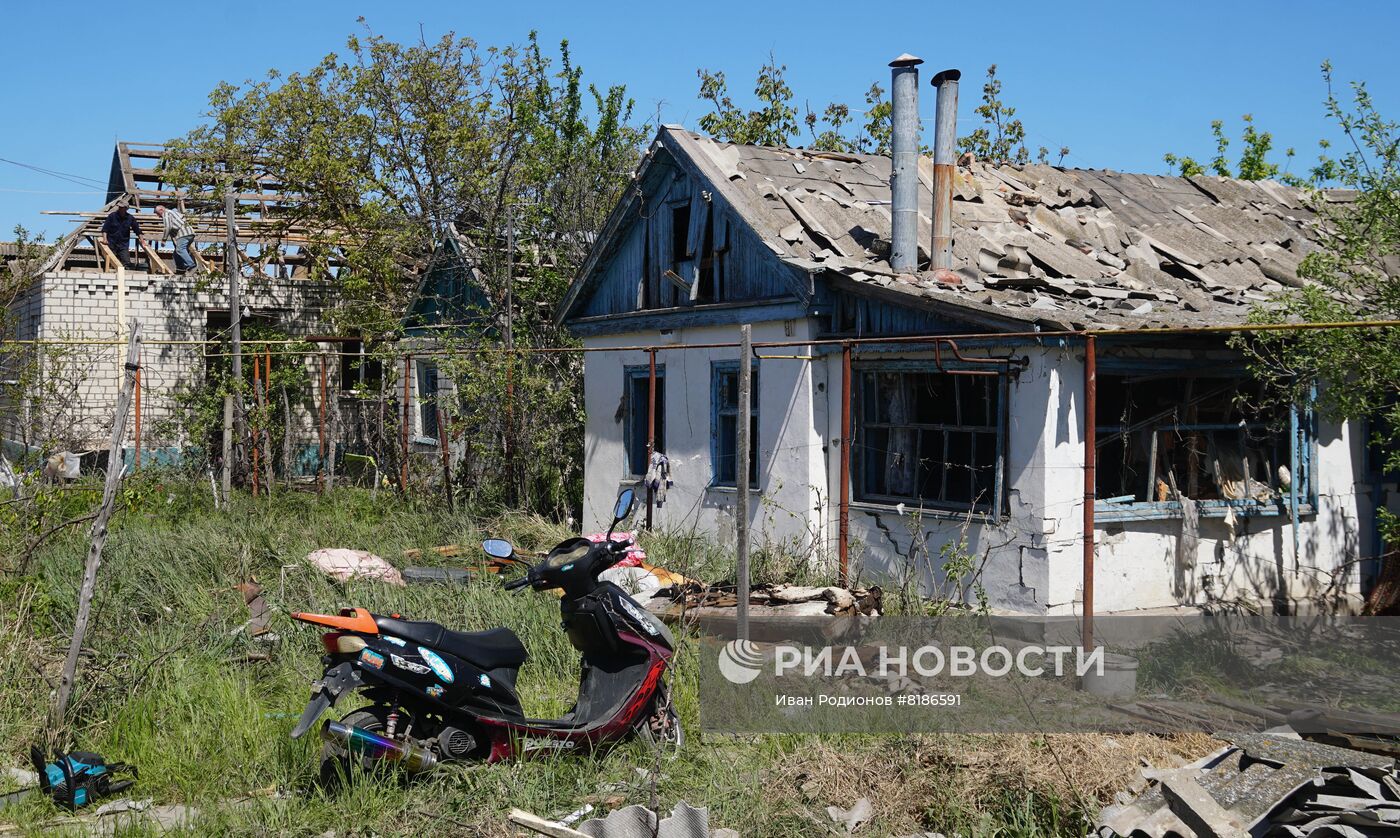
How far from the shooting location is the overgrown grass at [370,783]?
192 inches

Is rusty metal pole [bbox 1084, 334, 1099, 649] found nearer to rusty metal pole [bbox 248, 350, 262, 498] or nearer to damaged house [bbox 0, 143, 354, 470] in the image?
rusty metal pole [bbox 248, 350, 262, 498]

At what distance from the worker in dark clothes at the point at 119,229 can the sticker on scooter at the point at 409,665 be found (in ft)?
55.6

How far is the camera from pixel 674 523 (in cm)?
1254

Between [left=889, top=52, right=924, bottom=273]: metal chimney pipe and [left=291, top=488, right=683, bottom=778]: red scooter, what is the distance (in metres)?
5.97

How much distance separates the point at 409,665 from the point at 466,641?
33cm

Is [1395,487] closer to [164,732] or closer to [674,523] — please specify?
[674,523]

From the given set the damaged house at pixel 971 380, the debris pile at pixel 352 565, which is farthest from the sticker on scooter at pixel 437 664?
the damaged house at pixel 971 380

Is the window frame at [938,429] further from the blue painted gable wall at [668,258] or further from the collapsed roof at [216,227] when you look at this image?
the collapsed roof at [216,227]

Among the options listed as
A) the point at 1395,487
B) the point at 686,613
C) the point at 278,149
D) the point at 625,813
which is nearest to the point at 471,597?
the point at 686,613

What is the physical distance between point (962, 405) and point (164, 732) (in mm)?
6482

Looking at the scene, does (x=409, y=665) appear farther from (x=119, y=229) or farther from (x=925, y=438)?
(x=119, y=229)

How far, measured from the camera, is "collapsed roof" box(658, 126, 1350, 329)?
998 cm

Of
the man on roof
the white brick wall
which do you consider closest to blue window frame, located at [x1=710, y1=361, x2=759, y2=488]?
the white brick wall

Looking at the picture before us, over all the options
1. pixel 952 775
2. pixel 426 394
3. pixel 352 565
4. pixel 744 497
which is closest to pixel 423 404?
pixel 426 394
